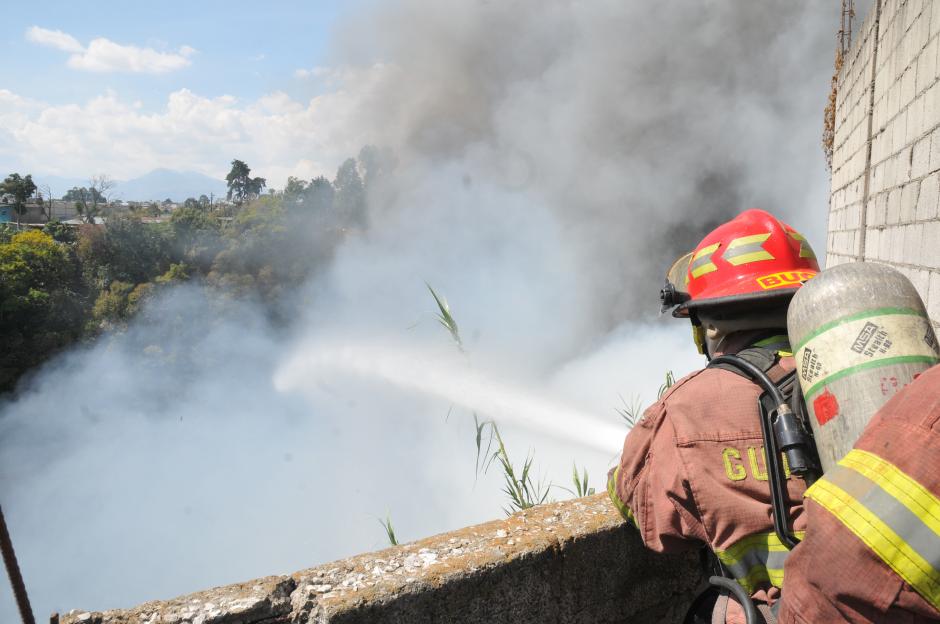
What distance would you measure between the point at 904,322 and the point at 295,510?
1325 inches

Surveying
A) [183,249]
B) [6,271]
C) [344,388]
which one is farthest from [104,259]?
[344,388]

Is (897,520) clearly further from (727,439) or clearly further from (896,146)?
(896,146)

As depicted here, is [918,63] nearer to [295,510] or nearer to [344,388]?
[295,510]

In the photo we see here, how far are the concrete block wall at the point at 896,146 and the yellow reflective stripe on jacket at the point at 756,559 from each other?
1.68m

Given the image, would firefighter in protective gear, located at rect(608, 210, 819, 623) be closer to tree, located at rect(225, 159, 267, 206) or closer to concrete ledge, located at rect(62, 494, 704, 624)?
concrete ledge, located at rect(62, 494, 704, 624)

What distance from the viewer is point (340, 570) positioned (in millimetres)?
1352

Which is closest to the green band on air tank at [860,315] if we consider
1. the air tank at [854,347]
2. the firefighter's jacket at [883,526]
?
the air tank at [854,347]

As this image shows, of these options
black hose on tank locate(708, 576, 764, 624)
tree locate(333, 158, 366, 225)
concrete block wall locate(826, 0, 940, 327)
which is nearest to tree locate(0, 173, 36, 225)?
tree locate(333, 158, 366, 225)

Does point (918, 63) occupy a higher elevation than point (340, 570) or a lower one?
higher

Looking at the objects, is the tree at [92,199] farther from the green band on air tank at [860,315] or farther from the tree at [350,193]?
the green band on air tank at [860,315]

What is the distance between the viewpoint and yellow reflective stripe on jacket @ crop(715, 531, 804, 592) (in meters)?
1.11

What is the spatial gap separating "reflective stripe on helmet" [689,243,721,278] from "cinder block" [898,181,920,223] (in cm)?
164

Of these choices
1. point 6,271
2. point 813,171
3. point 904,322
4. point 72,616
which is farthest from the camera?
point 6,271

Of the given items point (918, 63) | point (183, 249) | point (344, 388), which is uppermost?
point (918, 63)
